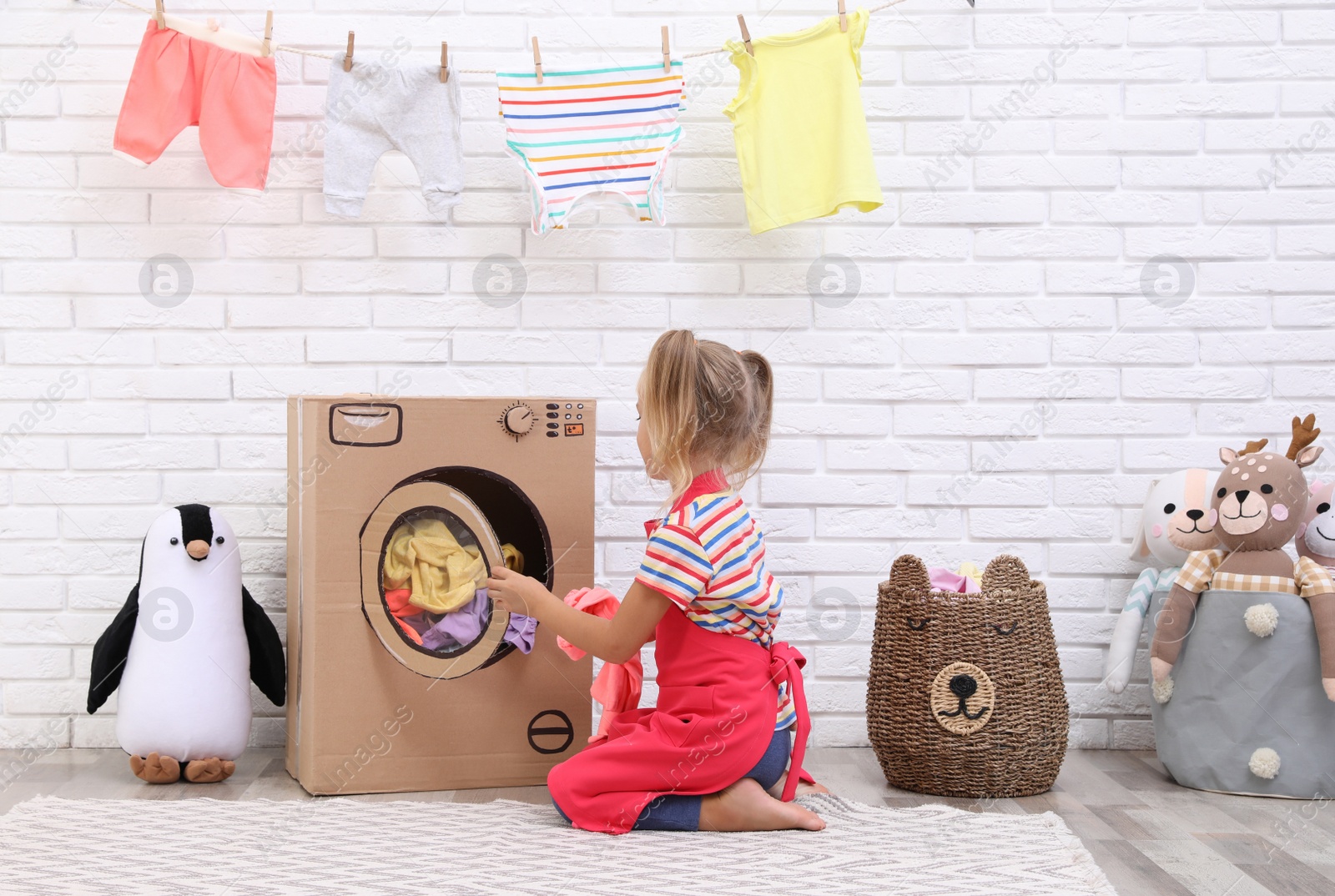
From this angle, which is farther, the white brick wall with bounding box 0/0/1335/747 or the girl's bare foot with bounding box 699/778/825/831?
A: the white brick wall with bounding box 0/0/1335/747

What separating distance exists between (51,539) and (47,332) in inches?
17.4

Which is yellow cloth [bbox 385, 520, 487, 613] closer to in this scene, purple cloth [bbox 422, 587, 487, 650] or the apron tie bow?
purple cloth [bbox 422, 587, 487, 650]

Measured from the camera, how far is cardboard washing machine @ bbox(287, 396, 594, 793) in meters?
1.85

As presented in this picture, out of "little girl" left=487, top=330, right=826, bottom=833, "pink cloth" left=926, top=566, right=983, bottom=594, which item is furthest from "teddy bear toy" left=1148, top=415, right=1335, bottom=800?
"little girl" left=487, top=330, right=826, bottom=833

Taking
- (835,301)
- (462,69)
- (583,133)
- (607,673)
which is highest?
(462,69)

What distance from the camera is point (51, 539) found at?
2207 mm

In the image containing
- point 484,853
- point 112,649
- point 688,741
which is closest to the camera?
point 484,853

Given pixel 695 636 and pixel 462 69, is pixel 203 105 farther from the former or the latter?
pixel 695 636

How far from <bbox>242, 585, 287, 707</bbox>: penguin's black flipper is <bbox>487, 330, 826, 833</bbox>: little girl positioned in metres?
0.59

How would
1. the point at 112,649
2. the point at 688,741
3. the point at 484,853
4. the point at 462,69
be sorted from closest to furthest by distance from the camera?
the point at 484,853 → the point at 688,741 → the point at 112,649 → the point at 462,69

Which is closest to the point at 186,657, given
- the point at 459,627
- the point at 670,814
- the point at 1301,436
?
the point at 459,627

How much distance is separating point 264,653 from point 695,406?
1.02 metres

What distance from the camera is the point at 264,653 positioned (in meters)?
2.04

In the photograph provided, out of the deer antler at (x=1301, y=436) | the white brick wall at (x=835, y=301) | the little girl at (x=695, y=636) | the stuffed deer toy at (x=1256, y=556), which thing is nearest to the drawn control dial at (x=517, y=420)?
the little girl at (x=695, y=636)
